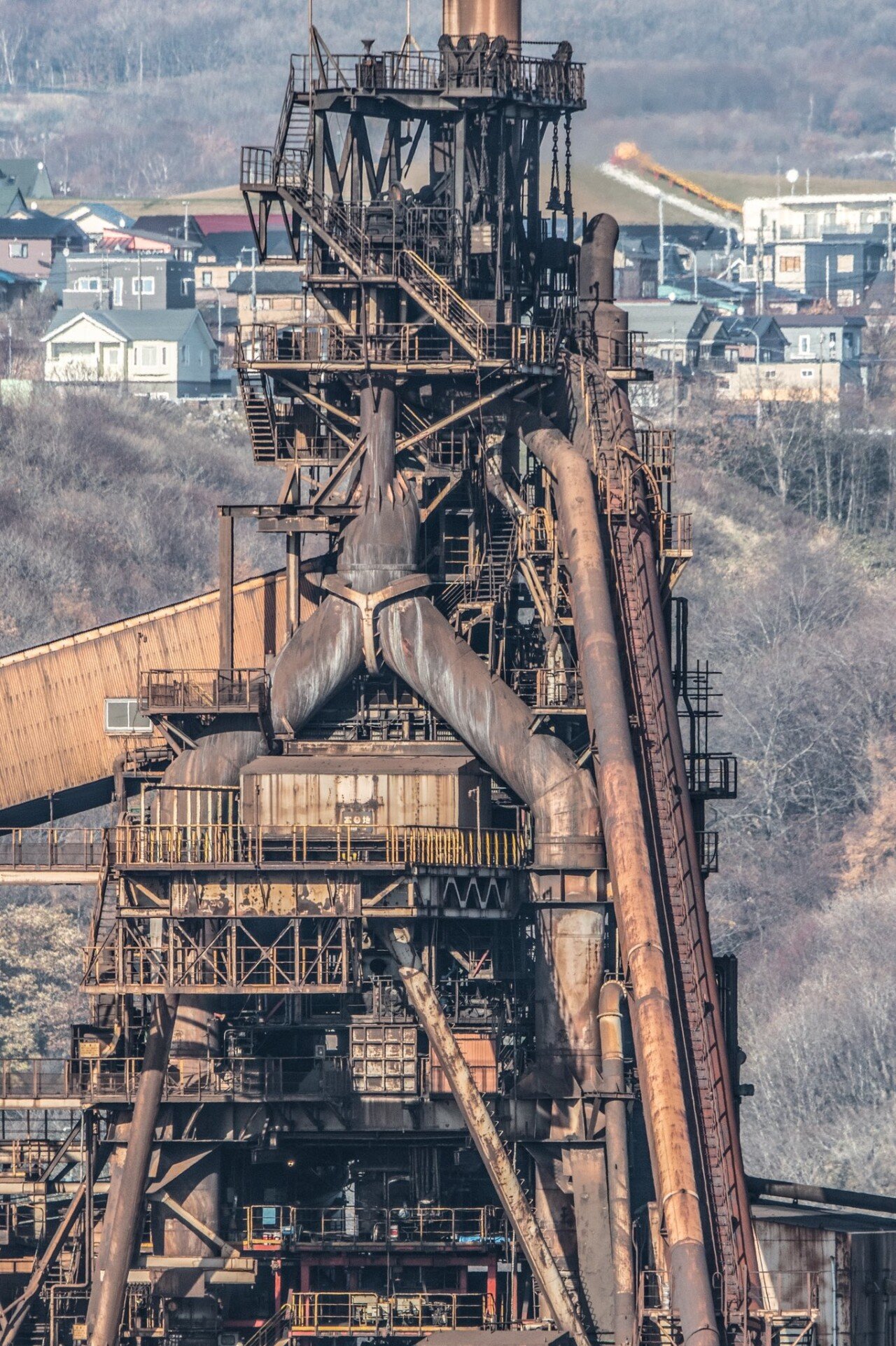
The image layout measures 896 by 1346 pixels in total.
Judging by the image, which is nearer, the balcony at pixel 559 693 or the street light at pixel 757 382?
the balcony at pixel 559 693

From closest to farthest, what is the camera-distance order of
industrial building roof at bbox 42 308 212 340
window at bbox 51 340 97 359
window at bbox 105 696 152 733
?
window at bbox 105 696 152 733, window at bbox 51 340 97 359, industrial building roof at bbox 42 308 212 340

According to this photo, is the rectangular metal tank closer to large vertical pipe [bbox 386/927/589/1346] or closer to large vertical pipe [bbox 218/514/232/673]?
large vertical pipe [bbox 386/927/589/1346]

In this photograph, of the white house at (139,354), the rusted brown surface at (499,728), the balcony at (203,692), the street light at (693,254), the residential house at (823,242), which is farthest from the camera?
the residential house at (823,242)

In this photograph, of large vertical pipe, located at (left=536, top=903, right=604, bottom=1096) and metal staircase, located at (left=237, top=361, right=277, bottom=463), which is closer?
large vertical pipe, located at (left=536, top=903, right=604, bottom=1096)

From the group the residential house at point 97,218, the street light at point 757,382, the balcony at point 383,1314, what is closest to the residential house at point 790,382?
the street light at point 757,382

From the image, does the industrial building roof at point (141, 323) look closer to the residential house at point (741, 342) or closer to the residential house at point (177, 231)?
the residential house at point (177, 231)

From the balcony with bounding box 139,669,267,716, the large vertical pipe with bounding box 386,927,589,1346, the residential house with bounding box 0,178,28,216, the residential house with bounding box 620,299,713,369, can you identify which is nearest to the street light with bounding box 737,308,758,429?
the residential house with bounding box 620,299,713,369

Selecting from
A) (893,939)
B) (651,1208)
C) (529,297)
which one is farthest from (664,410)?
(651,1208)

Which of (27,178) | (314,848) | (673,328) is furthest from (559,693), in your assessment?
(27,178)
